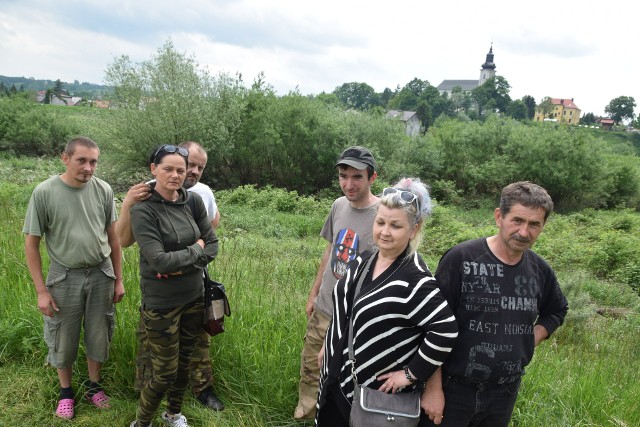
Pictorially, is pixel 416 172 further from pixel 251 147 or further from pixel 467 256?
pixel 467 256

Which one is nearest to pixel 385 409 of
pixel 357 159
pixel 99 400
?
pixel 357 159

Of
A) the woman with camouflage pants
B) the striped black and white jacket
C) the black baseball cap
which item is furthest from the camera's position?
the black baseball cap

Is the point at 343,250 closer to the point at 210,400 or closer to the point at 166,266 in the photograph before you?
the point at 166,266

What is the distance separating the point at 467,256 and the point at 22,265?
410 centimetres

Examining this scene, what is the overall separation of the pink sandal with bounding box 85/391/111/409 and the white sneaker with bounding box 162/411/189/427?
1.52 feet

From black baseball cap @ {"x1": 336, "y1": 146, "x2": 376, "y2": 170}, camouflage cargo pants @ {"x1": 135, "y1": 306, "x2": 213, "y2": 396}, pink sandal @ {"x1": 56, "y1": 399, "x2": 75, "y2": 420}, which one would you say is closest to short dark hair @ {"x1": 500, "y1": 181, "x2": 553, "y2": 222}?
black baseball cap @ {"x1": 336, "y1": 146, "x2": 376, "y2": 170}

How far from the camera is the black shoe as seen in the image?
9.39ft

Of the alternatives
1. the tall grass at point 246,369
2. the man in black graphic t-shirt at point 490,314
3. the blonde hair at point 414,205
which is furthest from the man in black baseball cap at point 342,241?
the man in black graphic t-shirt at point 490,314

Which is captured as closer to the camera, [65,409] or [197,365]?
[65,409]

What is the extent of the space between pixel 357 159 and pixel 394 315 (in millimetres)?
1140

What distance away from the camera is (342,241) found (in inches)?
107

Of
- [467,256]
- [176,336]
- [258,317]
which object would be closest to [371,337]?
[467,256]

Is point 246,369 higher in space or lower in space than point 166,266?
lower

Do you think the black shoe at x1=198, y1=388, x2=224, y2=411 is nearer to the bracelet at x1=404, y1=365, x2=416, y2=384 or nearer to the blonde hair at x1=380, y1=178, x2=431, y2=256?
the bracelet at x1=404, y1=365, x2=416, y2=384
